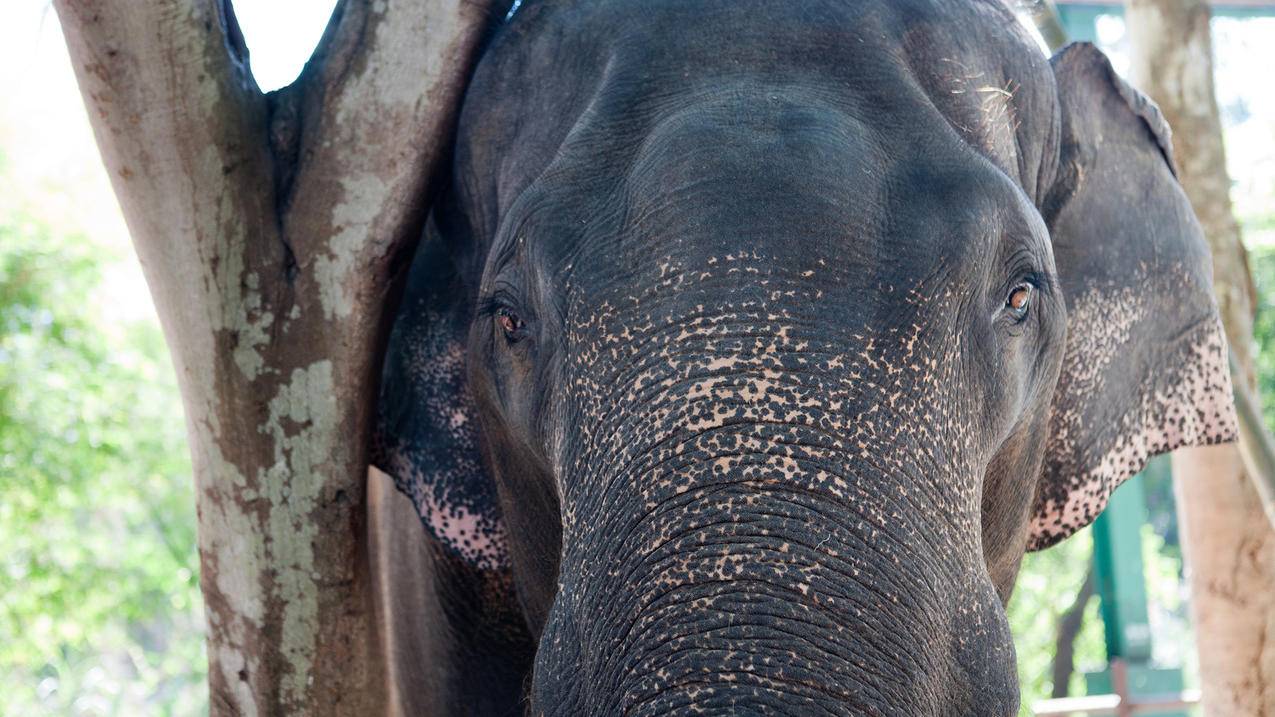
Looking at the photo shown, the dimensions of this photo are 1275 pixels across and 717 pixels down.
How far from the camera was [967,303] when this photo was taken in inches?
88.4

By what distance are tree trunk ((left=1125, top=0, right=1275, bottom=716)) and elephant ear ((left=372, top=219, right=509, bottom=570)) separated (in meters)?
2.88

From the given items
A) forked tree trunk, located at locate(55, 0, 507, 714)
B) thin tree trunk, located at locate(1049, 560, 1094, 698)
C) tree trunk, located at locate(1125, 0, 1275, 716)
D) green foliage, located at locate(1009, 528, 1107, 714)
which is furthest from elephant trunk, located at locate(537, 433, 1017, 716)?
green foliage, located at locate(1009, 528, 1107, 714)

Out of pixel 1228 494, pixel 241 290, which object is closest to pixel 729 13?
pixel 241 290

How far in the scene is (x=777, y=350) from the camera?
6.43ft

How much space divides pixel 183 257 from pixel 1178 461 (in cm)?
371

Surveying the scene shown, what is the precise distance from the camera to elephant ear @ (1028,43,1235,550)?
2.92 metres

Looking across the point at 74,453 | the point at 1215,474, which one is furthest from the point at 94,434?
the point at 1215,474

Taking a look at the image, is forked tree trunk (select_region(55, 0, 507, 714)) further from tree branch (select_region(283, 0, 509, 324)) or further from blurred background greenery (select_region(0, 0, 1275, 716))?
blurred background greenery (select_region(0, 0, 1275, 716))

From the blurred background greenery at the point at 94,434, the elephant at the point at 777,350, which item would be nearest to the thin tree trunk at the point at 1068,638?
the blurred background greenery at the point at 94,434

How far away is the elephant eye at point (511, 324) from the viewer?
2518 millimetres

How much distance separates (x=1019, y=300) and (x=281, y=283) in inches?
49.4

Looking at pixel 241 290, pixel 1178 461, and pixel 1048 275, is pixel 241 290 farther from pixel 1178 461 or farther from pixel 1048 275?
pixel 1178 461

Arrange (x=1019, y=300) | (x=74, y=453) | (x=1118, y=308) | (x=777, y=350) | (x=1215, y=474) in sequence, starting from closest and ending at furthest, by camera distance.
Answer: (x=777, y=350) < (x=1019, y=300) < (x=1118, y=308) < (x=1215, y=474) < (x=74, y=453)

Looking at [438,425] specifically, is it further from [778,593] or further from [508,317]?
[778,593]
